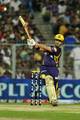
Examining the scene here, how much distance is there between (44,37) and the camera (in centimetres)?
2900

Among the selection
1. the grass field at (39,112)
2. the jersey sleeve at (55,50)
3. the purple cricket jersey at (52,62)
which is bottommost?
the grass field at (39,112)

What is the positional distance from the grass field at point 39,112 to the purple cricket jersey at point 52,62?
108 cm

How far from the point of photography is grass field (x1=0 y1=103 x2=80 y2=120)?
16.5 metres

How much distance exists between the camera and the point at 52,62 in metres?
19.7

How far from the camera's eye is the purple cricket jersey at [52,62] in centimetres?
1958

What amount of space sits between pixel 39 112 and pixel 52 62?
2319 millimetres

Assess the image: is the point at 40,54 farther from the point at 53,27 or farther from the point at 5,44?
the point at 53,27

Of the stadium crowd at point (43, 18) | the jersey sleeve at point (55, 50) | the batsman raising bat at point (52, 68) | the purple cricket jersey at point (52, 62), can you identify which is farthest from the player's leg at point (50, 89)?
the stadium crowd at point (43, 18)

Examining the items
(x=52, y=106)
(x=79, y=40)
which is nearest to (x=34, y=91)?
(x=52, y=106)

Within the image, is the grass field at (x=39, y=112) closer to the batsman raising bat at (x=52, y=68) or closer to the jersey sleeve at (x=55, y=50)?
the batsman raising bat at (x=52, y=68)

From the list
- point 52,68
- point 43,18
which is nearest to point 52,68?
point 52,68

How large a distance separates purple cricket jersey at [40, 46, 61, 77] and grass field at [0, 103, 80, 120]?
108 centimetres

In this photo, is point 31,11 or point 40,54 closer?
point 40,54

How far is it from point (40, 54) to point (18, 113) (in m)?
5.76
